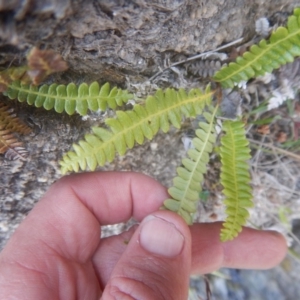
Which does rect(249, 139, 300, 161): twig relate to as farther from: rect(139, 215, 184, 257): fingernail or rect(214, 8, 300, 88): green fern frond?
rect(139, 215, 184, 257): fingernail

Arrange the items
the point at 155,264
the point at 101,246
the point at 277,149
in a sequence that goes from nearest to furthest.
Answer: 1. the point at 155,264
2. the point at 101,246
3. the point at 277,149

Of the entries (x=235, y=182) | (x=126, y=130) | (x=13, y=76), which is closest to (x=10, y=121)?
(x=13, y=76)

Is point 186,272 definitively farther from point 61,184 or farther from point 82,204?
point 61,184

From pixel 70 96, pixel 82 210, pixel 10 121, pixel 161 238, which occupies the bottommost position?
pixel 82 210

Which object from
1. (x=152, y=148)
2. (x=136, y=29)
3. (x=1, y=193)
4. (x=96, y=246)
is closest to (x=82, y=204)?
(x=96, y=246)

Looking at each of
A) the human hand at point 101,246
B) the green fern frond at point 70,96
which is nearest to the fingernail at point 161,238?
the human hand at point 101,246

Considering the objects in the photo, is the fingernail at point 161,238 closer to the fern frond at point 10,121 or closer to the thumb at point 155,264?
the thumb at point 155,264

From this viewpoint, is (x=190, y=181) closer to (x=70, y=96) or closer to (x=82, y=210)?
(x=82, y=210)
